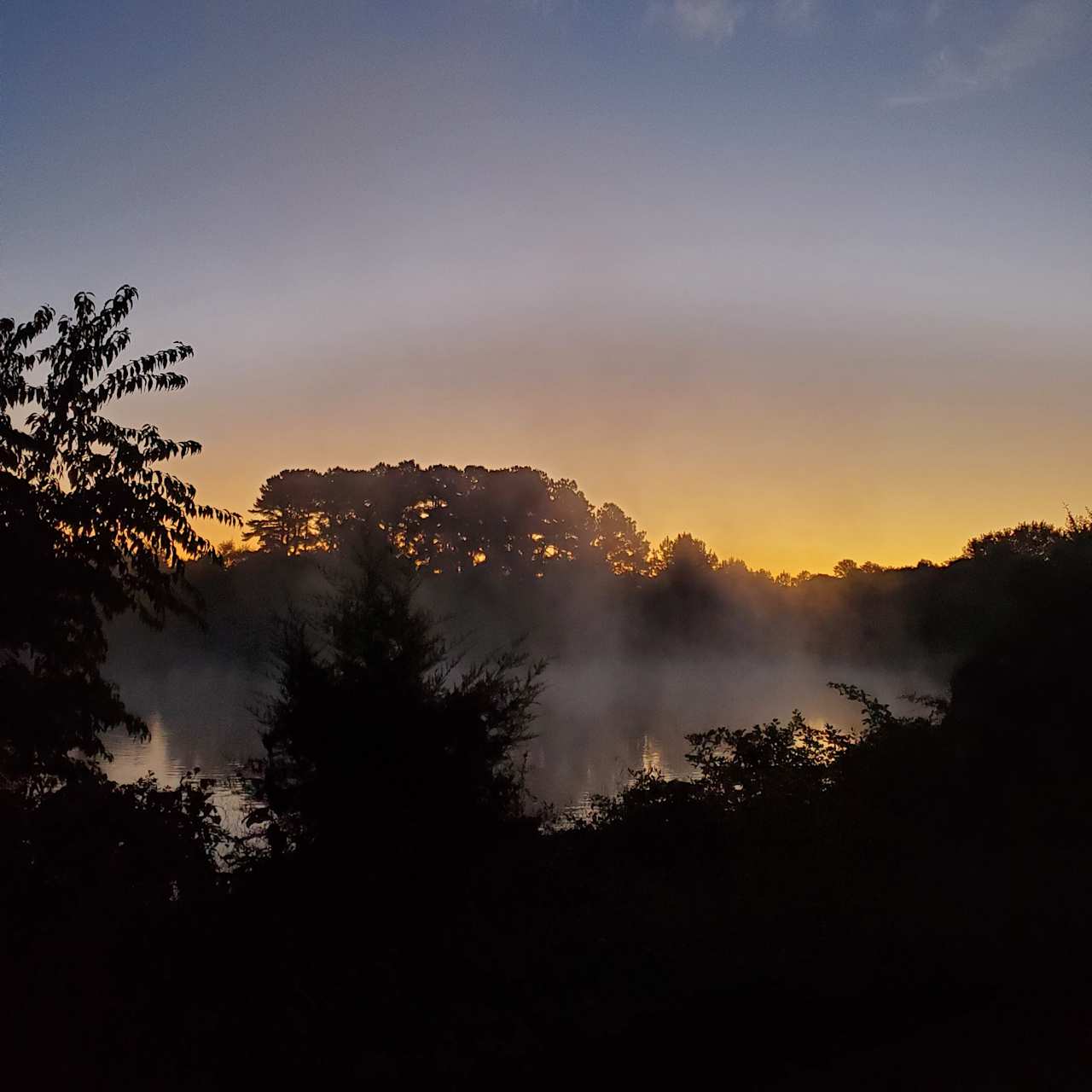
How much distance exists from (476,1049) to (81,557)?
6.60m

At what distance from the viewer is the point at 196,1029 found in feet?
20.1

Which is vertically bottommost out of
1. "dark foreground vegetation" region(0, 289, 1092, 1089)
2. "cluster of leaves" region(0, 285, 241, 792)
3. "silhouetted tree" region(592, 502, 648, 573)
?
"dark foreground vegetation" region(0, 289, 1092, 1089)

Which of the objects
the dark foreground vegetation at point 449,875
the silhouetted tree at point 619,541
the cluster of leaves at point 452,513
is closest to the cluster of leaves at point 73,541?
the dark foreground vegetation at point 449,875

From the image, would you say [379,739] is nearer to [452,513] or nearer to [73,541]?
[73,541]

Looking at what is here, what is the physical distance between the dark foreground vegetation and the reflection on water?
1.55 meters

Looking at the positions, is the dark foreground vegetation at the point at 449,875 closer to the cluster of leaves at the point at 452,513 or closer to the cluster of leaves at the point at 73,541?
the cluster of leaves at the point at 73,541

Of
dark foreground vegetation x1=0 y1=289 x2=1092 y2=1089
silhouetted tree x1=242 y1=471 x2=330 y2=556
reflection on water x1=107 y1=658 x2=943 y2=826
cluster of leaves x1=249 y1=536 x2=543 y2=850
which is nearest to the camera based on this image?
dark foreground vegetation x1=0 y1=289 x2=1092 y2=1089

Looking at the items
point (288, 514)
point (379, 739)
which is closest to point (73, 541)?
point (379, 739)

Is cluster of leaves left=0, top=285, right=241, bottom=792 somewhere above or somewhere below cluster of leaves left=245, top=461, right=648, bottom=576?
below

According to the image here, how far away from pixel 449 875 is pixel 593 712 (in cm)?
4008

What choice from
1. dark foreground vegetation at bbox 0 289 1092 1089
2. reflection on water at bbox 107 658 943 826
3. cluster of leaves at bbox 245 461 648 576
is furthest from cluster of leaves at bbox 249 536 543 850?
cluster of leaves at bbox 245 461 648 576

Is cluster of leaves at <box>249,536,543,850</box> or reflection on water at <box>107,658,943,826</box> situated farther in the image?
reflection on water at <box>107,658,943,826</box>

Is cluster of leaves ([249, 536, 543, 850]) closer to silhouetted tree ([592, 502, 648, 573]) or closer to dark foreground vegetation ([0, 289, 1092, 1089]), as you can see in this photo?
dark foreground vegetation ([0, 289, 1092, 1089])

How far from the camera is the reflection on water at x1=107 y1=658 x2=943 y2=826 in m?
26.7
